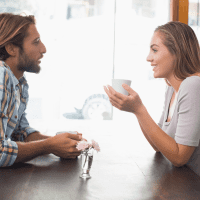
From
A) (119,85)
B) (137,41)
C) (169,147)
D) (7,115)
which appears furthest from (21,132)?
(137,41)

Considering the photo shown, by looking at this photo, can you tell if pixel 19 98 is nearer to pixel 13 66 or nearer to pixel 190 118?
pixel 13 66

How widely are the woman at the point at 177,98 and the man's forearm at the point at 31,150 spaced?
349mm

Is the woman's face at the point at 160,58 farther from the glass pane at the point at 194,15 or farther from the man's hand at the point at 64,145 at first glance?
the glass pane at the point at 194,15

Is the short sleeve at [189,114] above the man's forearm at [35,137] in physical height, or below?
above

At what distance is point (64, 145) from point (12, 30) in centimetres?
70

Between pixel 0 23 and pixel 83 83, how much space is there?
303cm

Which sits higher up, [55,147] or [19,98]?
[19,98]

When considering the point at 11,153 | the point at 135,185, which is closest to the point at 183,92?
the point at 135,185

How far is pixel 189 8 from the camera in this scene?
2.69 meters

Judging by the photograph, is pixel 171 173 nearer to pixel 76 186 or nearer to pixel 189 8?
pixel 76 186

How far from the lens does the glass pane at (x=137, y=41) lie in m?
4.32

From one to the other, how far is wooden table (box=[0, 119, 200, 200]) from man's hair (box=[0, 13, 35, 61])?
619 mm

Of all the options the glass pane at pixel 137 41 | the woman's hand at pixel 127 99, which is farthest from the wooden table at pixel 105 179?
the glass pane at pixel 137 41

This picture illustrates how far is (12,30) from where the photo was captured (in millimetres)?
1324
